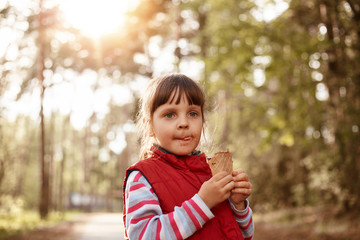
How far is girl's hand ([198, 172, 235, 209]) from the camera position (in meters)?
1.67

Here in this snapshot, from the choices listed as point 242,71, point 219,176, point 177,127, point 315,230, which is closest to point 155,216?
point 219,176

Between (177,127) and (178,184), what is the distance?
268 millimetres

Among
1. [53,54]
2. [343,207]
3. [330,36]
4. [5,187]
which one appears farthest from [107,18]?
[343,207]

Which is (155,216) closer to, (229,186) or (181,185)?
(181,185)

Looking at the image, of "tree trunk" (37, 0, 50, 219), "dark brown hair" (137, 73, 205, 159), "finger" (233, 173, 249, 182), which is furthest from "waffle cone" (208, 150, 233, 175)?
"tree trunk" (37, 0, 50, 219)

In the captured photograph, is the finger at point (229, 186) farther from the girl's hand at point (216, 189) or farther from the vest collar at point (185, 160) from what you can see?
the vest collar at point (185, 160)

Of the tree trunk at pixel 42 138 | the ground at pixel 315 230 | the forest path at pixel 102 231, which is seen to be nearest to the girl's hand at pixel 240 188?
the ground at pixel 315 230

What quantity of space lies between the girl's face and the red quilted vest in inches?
2.0

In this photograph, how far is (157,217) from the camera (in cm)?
167

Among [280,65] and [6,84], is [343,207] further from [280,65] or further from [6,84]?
[6,84]

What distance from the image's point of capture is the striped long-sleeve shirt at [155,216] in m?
1.64

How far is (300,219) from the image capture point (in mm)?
12727

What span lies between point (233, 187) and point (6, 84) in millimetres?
9519

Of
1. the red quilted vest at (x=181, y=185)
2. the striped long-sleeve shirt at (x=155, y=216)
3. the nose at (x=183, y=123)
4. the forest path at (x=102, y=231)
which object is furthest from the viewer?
the forest path at (x=102, y=231)
